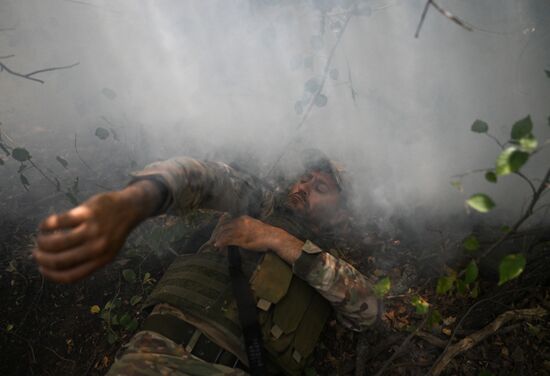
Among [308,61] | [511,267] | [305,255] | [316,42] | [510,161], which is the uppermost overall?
[316,42]

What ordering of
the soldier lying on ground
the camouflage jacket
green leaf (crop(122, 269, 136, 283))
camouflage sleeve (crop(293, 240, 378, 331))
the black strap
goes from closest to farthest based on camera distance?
the soldier lying on ground < the camouflage jacket < the black strap < camouflage sleeve (crop(293, 240, 378, 331)) < green leaf (crop(122, 269, 136, 283))

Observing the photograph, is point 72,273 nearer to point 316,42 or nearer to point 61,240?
point 61,240

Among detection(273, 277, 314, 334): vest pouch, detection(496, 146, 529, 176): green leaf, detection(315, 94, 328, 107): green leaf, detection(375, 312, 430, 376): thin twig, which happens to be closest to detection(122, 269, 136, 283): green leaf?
detection(273, 277, 314, 334): vest pouch

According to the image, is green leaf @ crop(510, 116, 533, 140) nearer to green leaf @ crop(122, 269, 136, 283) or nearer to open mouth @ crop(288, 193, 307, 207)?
open mouth @ crop(288, 193, 307, 207)

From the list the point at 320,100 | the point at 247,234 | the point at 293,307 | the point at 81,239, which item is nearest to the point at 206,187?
the point at 247,234

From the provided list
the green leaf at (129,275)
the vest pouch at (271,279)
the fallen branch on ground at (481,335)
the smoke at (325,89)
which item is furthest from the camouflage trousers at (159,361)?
the smoke at (325,89)

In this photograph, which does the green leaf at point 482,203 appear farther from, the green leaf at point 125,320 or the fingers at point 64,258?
the green leaf at point 125,320

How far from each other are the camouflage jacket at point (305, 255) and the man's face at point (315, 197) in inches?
20.4

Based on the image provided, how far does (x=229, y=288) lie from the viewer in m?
2.43

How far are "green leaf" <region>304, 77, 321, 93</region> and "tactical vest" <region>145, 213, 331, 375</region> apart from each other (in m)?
2.13

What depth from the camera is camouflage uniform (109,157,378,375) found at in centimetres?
191

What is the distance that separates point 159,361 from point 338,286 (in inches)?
56.5

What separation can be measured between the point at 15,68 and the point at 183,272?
6427 mm

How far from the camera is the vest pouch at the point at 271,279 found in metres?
2.38
